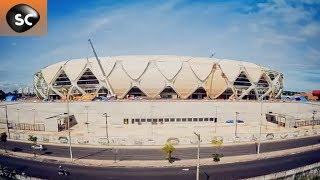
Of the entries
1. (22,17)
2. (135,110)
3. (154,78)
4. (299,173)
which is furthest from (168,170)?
(154,78)

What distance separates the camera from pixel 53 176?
29.1 metres

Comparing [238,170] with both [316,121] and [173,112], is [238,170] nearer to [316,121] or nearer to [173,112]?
[173,112]

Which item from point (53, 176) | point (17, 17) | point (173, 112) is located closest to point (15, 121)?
point (173, 112)

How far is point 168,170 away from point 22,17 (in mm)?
22888

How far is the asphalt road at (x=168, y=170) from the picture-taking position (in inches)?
1137

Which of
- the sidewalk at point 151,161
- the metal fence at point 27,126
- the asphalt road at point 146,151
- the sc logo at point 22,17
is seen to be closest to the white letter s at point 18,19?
the sc logo at point 22,17

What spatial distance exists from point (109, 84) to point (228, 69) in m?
36.4

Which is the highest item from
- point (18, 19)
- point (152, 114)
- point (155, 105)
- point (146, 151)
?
point (18, 19)

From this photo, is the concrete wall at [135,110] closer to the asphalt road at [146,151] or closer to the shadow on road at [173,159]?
the asphalt road at [146,151]

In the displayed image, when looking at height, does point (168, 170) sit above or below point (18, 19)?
below

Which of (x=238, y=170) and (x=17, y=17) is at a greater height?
(x=17, y=17)

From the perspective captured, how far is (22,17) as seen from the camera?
1366 centimetres

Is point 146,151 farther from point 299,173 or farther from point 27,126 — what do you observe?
point 27,126

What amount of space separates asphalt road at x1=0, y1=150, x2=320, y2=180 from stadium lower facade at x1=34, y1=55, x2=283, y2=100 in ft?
160
